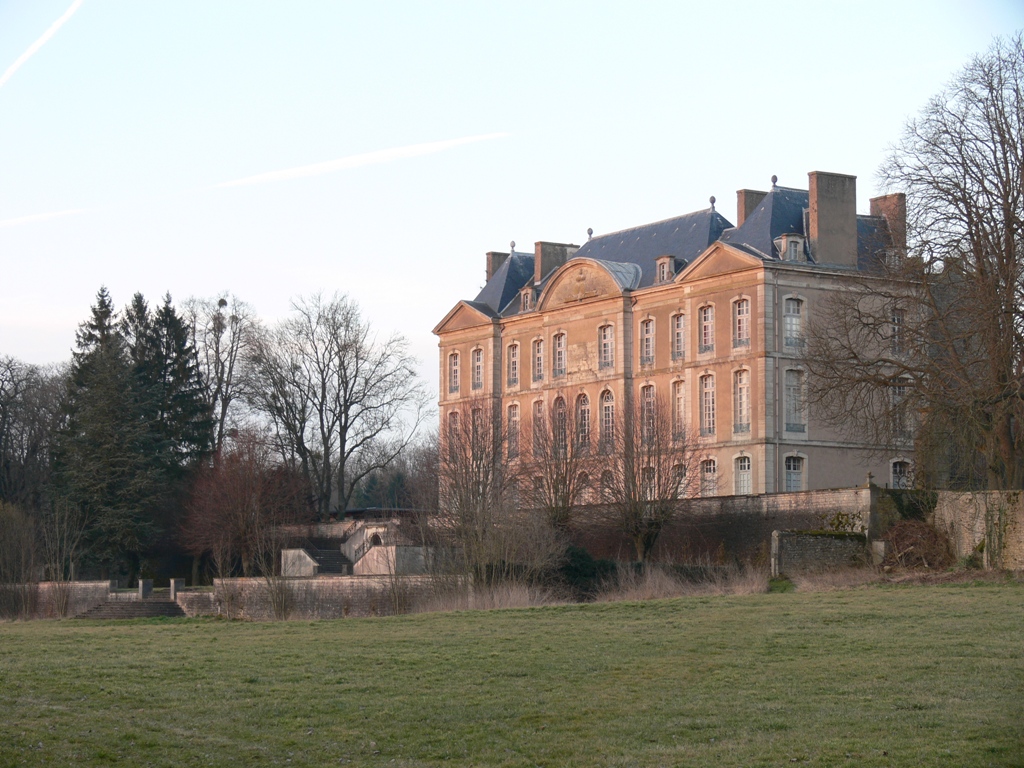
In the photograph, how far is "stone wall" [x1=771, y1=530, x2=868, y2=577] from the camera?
114 feet

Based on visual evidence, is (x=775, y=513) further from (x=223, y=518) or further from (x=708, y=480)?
(x=223, y=518)

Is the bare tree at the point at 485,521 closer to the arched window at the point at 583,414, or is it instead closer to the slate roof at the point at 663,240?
the arched window at the point at 583,414

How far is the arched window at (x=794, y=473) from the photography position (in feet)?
147

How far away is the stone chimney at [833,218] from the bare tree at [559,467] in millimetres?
9278

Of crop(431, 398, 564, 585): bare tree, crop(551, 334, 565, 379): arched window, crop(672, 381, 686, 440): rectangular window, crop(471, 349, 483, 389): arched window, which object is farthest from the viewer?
→ crop(471, 349, 483, 389): arched window

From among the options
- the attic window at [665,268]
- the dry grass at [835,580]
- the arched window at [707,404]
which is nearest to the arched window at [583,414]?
the arched window at [707,404]

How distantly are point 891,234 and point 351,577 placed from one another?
15690mm

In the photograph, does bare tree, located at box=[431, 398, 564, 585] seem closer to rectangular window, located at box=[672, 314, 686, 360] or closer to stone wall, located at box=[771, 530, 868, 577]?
stone wall, located at box=[771, 530, 868, 577]

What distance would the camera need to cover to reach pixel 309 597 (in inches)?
1527

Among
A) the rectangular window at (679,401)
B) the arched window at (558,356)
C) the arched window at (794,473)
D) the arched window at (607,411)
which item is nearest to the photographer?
the arched window at (794,473)

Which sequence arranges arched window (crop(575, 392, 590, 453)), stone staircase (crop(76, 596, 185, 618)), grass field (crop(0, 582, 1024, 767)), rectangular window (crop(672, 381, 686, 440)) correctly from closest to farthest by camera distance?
1. grass field (crop(0, 582, 1024, 767))
2. stone staircase (crop(76, 596, 185, 618))
3. rectangular window (crop(672, 381, 686, 440))
4. arched window (crop(575, 392, 590, 453))

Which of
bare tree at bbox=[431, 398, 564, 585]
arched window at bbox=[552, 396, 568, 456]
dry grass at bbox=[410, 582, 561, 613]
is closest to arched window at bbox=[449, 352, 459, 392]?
Result: arched window at bbox=[552, 396, 568, 456]

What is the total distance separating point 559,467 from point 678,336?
28.2 feet

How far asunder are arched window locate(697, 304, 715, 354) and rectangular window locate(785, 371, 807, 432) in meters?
2.83
